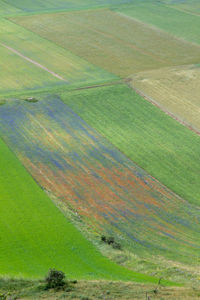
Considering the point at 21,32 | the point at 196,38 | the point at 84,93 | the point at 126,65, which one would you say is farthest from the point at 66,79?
the point at 196,38

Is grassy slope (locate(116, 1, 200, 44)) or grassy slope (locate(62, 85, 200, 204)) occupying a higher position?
grassy slope (locate(116, 1, 200, 44))

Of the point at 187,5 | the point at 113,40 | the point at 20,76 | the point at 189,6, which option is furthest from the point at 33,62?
the point at 187,5

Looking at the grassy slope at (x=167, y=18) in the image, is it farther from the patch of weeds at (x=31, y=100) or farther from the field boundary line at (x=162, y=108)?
the patch of weeds at (x=31, y=100)

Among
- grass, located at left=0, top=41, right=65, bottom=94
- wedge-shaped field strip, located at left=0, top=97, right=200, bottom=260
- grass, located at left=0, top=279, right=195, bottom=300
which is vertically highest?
grass, located at left=0, top=279, right=195, bottom=300

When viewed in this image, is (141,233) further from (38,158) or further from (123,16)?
(123,16)

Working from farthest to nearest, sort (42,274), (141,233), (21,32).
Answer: (21,32), (141,233), (42,274)

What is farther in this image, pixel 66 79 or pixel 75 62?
pixel 75 62

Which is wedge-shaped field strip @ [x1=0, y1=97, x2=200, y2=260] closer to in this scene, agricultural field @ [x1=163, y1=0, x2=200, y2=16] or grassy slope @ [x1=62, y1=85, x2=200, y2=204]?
grassy slope @ [x1=62, y1=85, x2=200, y2=204]

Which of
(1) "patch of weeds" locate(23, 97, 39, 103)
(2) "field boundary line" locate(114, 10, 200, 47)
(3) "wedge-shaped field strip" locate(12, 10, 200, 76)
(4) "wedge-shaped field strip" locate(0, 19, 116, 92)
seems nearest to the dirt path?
(4) "wedge-shaped field strip" locate(0, 19, 116, 92)
